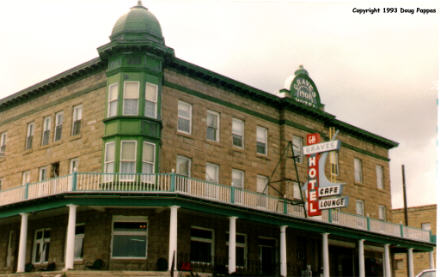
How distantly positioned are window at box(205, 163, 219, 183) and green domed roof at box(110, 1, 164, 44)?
7090 millimetres

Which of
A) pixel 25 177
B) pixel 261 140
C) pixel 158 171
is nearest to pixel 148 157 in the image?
pixel 158 171

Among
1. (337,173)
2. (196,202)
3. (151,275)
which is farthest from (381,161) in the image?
(151,275)

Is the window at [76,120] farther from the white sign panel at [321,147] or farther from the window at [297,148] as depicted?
the window at [297,148]

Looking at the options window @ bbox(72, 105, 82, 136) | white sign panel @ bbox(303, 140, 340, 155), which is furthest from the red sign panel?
window @ bbox(72, 105, 82, 136)

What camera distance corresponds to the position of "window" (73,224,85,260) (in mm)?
29797

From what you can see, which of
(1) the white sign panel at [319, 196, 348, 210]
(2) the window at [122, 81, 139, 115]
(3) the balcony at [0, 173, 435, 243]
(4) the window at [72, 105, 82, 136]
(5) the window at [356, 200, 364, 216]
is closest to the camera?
(3) the balcony at [0, 173, 435, 243]

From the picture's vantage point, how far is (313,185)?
33.6 metres

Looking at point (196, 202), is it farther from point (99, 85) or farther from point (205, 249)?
point (99, 85)

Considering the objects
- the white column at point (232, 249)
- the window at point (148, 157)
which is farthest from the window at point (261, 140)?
the window at point (148, 157)

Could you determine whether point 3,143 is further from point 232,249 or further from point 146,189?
point 232,249

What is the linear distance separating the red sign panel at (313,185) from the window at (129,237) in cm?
935

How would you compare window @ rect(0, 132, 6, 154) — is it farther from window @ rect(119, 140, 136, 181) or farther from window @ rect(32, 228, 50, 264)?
window @ rect(119, 140, 136, 181)

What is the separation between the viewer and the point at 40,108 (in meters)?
35.2

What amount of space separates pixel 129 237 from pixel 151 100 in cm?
678
